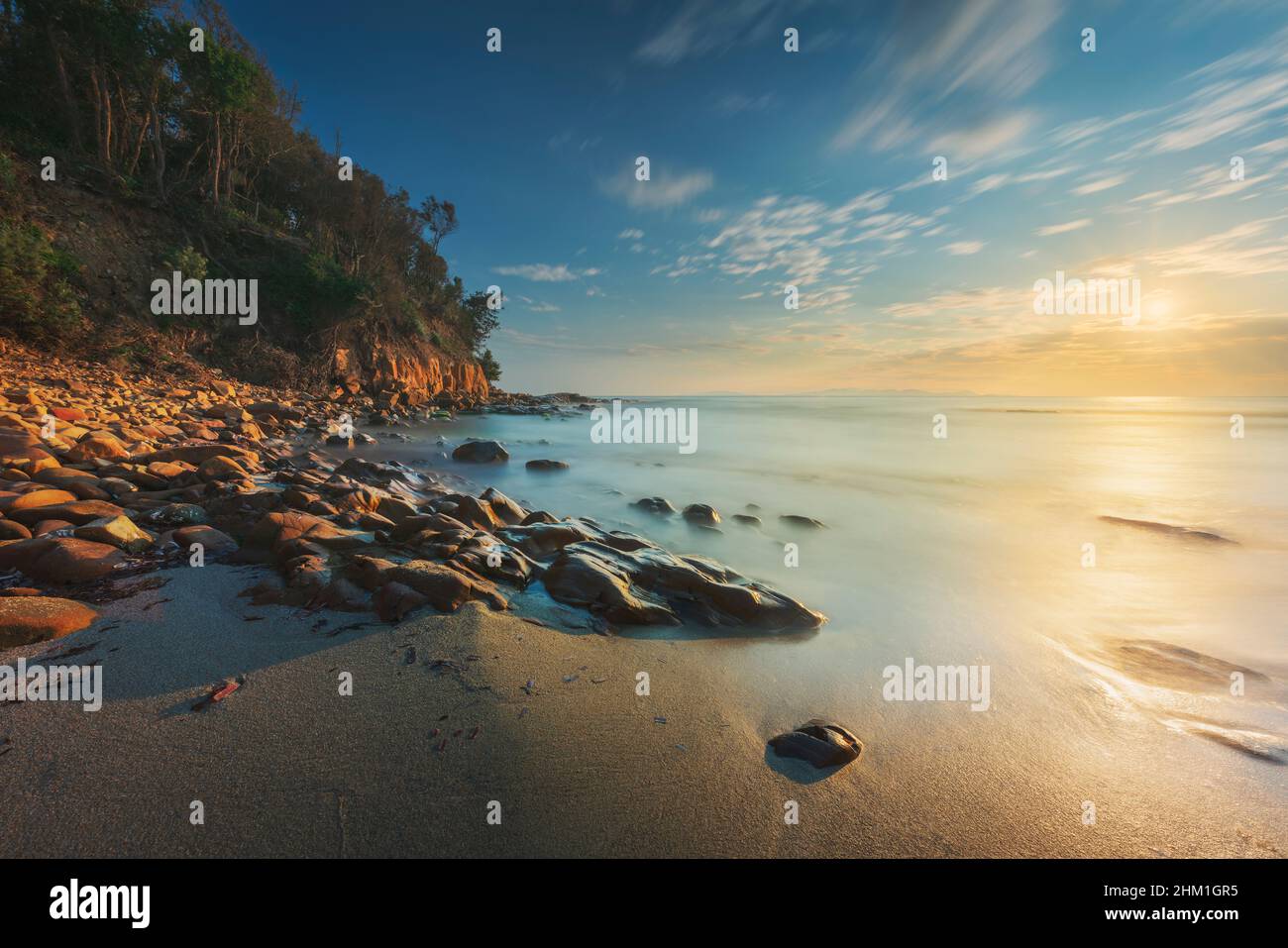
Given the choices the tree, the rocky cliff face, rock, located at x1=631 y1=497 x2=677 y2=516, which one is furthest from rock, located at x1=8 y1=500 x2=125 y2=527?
the tree

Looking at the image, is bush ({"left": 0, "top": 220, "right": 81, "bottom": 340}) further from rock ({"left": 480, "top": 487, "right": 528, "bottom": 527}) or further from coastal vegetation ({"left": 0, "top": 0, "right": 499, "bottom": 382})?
rock ({"left": 480, "top": 487, "right": 528, "bottom": 527})

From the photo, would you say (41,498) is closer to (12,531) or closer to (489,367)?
(12,531)

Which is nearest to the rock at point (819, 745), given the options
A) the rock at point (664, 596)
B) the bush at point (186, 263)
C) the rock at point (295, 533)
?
the rock at point (664, 596)

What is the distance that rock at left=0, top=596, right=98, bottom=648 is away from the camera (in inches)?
107

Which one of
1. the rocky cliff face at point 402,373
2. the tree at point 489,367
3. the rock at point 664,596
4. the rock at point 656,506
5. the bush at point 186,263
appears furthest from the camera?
the tree at point 489,367

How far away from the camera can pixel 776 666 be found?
3.72m

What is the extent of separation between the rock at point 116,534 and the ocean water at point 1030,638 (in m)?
4.21

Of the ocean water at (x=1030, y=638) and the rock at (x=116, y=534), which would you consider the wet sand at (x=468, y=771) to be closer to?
the ocean water at (x=1030, y=638)

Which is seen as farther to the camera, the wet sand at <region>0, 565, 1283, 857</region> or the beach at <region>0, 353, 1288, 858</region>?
the beach at <region>0, 353, 1288, 858</region>

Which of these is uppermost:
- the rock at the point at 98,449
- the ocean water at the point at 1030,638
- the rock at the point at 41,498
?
the rock at the point at 98,449

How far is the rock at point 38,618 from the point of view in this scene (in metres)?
2.73

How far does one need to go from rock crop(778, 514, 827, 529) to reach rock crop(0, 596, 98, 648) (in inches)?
335
